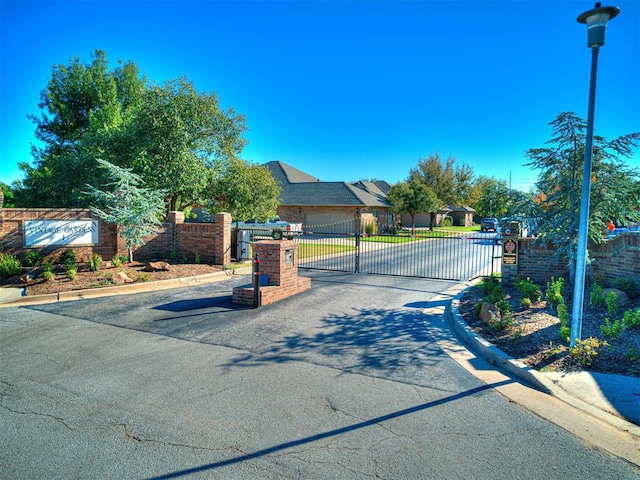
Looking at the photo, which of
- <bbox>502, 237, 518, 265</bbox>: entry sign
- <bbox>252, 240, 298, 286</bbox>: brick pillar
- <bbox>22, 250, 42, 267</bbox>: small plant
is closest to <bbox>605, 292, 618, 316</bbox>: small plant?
<bbox>502, 237, 518, 265</bbox>: entry sign

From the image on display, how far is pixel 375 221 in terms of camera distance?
115ft

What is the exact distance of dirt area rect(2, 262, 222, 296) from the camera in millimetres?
9711

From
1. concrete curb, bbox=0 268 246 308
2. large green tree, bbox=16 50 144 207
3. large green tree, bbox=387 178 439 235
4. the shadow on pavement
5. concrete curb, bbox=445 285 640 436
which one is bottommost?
the shadow on pavement

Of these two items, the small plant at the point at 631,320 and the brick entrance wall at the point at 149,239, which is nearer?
the small plant at the point at 631,320

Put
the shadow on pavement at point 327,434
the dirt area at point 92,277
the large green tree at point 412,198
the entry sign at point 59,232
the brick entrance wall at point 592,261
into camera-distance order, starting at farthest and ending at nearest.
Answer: the large green tree at point 412,198 < the entry sign at point 59,232 < the dirt area at point 92,277 < the brick entrance wall at point 592,261 < the shadow on pavement at point 327,434

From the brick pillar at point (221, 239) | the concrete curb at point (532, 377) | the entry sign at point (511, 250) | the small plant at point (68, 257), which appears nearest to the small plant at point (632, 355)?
the concrete curb at point (532, 377)

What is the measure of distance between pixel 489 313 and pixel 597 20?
179 inches

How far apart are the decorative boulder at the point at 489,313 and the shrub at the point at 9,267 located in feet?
37.7

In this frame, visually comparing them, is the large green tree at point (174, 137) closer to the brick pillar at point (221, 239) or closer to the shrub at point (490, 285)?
the brick pillar at point (221, 239)

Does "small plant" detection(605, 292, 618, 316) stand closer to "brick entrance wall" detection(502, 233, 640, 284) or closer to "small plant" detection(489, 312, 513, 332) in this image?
"brick entrance wall" detection(502, 233, 640, 284)

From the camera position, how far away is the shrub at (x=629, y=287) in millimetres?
7324

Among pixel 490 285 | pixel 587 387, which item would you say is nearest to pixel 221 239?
pixel 490 285

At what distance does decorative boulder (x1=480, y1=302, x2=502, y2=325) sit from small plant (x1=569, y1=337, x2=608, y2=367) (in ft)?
4.53

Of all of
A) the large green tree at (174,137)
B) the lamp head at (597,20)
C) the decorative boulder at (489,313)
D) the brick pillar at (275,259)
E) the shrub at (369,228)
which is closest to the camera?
the lamp head at (597,20)
